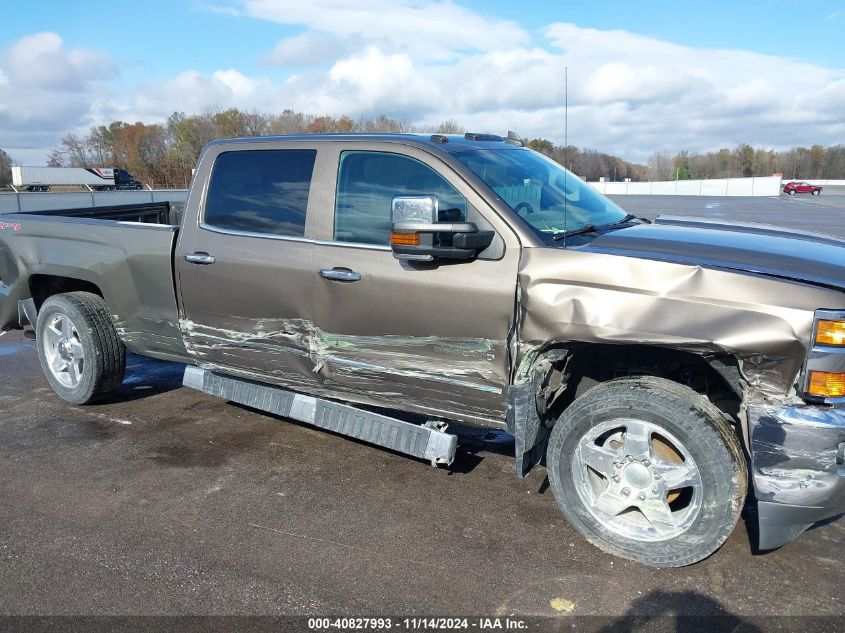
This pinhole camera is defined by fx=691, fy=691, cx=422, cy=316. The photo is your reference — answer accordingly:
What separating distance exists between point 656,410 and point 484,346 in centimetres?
86

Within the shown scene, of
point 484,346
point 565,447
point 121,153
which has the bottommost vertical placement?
point 565,447

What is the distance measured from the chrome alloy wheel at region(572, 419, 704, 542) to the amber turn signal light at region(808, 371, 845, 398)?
0.59m

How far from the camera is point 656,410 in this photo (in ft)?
9.95

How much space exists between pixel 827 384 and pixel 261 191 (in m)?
3.20

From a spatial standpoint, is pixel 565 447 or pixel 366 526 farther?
pixel 366 526

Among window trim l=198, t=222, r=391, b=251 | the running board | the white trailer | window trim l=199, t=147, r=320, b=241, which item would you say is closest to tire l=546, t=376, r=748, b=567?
the running board

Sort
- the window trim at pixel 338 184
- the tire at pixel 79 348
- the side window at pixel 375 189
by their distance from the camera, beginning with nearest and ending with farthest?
the window trim at pixel 338 184, the side window at pixel 375 189, the tire at pixel 79 348

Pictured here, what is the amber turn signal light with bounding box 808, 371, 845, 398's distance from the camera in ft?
8.92

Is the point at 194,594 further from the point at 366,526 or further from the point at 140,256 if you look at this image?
the point at 140,256

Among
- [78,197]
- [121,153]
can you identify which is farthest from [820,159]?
[78,197]

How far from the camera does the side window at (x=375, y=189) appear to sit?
3682 millimetres

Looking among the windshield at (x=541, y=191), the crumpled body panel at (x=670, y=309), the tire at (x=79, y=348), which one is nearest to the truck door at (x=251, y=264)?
the tire at (x=79, y=348)

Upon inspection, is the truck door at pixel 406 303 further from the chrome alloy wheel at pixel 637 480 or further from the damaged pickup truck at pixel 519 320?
the chrome alloy wheel at pixel 637 480

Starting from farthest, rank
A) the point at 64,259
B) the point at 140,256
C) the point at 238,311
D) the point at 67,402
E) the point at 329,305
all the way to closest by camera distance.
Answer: the point at 67,402, the point at 64,259, the point at 140,256, the point at 238,311, the point at 329,305
